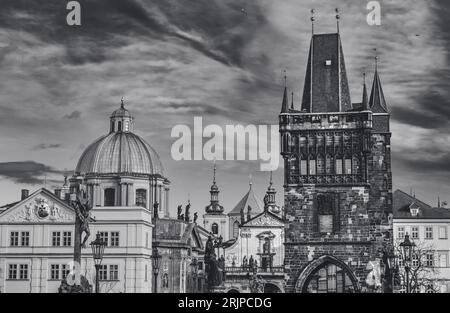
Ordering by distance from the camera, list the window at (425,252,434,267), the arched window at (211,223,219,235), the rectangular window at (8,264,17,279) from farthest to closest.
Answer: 1. the arched window at (211,223,219,235)
2. the window at (425,252,434,267)
3. the rectangular window at (8,264,17,279)

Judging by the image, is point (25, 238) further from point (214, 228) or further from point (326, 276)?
point (214, 228)

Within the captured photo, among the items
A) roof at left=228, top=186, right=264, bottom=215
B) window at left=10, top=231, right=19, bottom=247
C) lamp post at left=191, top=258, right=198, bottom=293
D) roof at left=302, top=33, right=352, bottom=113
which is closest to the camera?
window at left=10, top=231, right=19, bottom=247

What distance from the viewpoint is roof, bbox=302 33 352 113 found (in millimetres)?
69938

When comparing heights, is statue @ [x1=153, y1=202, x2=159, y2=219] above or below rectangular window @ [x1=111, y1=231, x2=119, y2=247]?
above

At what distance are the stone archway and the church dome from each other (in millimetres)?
21201

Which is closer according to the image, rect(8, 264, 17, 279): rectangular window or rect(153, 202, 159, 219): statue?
rect(8, 264, 17, 279): rectangular window

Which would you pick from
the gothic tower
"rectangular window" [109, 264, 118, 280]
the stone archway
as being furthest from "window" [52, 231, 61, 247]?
the stone archway

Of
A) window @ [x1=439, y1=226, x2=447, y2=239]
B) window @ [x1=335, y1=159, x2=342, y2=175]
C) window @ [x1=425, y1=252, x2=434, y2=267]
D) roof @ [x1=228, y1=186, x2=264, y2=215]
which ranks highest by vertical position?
roof @ [x1=228, y1=186, x2=264, y2=215]

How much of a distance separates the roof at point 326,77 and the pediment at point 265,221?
26.3 m

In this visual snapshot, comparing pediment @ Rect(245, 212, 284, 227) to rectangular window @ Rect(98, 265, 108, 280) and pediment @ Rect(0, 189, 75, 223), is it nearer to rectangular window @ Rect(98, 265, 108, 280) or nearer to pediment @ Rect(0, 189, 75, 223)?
rectangular window @ Rect(98, 265, 108, 280)

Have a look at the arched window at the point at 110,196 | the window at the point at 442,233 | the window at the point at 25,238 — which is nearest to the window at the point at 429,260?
the window at the point at 442,233

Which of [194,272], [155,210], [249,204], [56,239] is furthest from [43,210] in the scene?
[249,204]

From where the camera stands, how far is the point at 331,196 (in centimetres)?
6706
